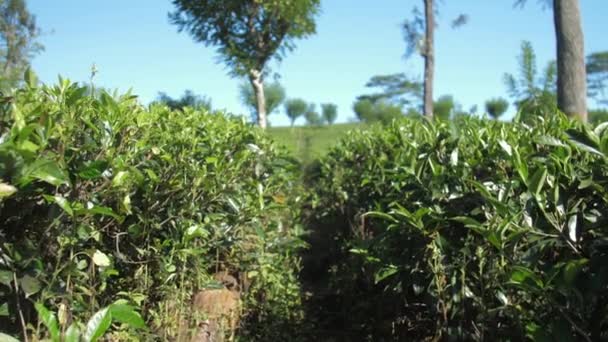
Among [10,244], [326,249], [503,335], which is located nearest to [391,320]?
[503,335]

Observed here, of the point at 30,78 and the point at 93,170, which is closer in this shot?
the point at 93,170

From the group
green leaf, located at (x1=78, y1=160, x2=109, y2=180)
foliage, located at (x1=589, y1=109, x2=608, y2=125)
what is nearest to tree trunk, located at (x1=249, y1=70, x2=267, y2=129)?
foliage, located at (x1=589, y1=109, x2=608, y2=125)

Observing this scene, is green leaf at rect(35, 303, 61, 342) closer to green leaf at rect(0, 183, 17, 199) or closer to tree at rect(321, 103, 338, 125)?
green leaf at rect(0, 183, 17, 199)

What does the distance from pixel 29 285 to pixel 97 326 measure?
0.37 m

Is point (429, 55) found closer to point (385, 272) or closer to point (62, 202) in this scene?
point (385, 272)

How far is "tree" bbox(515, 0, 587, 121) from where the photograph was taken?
6.41m

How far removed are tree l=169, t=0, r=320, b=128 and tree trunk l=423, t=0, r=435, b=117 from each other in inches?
138

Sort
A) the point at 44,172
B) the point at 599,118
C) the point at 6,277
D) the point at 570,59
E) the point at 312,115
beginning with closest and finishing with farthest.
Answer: the point at 44,172 < the point at 6,277 < the point at 599,118 < the point at 570,59 < the point at 312,115

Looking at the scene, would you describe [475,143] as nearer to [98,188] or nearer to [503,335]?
[503,335]

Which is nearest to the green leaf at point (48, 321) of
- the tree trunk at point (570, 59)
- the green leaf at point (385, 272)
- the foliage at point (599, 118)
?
the green leaf at point (385, 272)

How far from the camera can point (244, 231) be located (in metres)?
3.54

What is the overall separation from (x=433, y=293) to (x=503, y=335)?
35 cm

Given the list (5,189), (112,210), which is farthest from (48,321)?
(112,210)

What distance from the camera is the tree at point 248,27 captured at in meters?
12.3
